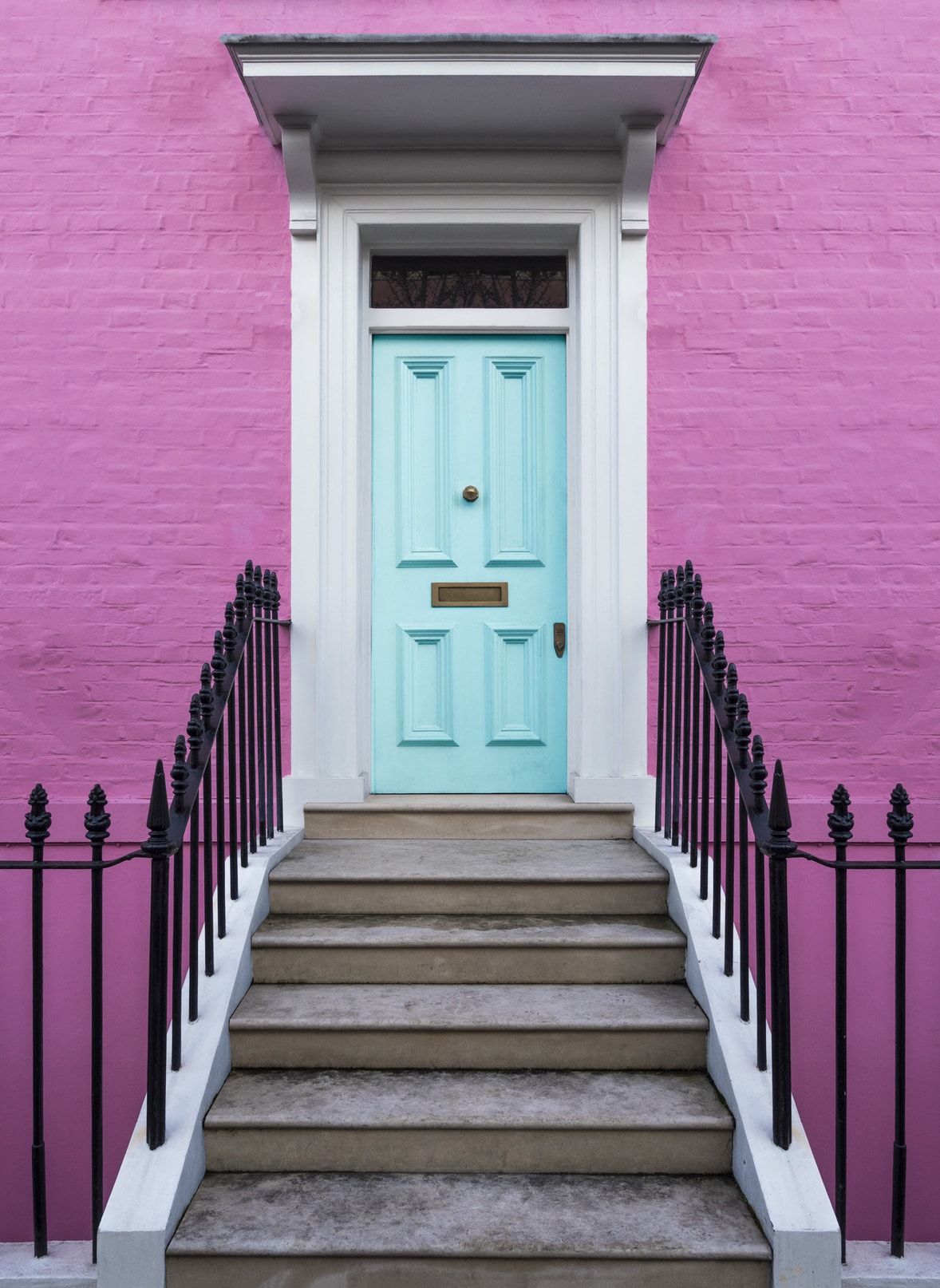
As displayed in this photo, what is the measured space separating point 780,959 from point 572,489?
248 cm

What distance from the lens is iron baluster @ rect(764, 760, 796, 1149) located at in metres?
2.50

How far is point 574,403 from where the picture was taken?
4473 millimetres

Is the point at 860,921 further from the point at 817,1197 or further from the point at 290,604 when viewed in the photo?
the point at 290,604

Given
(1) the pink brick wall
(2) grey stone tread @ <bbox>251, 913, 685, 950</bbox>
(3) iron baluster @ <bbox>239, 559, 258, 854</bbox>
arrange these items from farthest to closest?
(1) the pink brick wall
(3) iron baluster @ <bbox>239, 559, 258, 854</bbox>
(2) grey stone tread @ <bbox>251, 913, 685, 950</bbox>

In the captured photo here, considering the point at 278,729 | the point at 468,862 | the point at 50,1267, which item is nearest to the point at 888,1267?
the point at 468,862

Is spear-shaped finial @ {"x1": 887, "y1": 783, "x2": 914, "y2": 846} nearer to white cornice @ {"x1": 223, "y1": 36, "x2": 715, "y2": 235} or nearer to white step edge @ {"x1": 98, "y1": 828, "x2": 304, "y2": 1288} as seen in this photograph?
white step edge @ {"x1": 98, "y1": 828, "x2": 304, "y2": 1288}

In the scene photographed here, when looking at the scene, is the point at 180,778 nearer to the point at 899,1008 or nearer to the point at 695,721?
the point at 695,721

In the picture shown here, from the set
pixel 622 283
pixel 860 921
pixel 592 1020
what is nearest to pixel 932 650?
pixel 860 921

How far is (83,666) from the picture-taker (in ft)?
14.0

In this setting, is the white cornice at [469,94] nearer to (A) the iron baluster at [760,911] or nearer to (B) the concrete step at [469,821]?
(B) the concrete step at [469,821]

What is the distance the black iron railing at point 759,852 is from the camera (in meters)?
2.57

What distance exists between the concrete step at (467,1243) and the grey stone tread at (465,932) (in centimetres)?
81

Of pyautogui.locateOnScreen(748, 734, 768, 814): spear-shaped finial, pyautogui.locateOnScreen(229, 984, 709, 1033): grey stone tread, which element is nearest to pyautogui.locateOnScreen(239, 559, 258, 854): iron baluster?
pyautogui.locateOnScreen(229, 984, 709, 1033): grey stone tread

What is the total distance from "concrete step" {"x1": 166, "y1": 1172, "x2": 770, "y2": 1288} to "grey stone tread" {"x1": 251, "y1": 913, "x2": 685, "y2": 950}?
2.67ft
